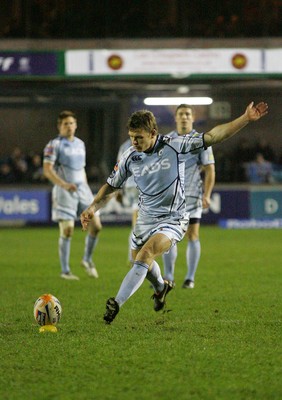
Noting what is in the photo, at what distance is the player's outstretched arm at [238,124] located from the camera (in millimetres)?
6434

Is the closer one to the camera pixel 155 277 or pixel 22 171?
pixel 155 277

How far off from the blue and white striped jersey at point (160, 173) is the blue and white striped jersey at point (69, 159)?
412 centimetres

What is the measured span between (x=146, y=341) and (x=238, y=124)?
5.61ft

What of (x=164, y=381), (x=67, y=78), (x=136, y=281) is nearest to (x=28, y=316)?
(x=136, y=281)

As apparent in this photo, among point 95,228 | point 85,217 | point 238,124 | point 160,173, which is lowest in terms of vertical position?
point 95,228

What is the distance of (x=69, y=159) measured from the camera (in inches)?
456

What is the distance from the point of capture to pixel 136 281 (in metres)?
7.04

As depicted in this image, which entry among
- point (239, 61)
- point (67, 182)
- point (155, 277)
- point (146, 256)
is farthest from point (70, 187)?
point (239, 61)

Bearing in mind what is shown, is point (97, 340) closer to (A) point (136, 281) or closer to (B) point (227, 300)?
(A) point (136, 281)

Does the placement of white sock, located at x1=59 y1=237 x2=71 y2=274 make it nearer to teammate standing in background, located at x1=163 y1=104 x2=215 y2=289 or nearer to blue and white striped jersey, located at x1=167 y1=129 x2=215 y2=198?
teammate standing in background, located at x1=163 y1=104 x2=215 y2=289
